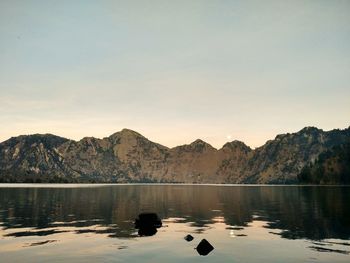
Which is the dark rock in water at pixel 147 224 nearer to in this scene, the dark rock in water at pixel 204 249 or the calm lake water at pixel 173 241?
the calm lake water at pixel 173 241

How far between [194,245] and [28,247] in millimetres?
19727

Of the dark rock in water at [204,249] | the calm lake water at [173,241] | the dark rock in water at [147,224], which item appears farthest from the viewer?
the dark rock in water at [147,224]

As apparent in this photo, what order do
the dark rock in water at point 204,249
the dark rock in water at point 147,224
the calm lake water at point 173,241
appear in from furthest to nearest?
the dark rock in water at point 147,224, the dark rock in water at point 204,249, the calm lake water at point 173,241

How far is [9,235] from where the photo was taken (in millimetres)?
52125

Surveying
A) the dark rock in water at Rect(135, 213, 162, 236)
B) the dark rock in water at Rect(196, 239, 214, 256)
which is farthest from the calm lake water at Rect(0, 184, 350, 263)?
the dark rock in water at Rect(135, 213, 162, 236)

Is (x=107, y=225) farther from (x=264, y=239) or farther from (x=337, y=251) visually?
(x=337, y=251)

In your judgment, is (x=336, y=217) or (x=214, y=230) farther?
(x=336, y=217)

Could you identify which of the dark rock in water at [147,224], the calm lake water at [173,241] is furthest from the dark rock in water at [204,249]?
the dark rock in water at [147,224]

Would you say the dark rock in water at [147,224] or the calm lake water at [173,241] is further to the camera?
the dark rock in water at [147,224]

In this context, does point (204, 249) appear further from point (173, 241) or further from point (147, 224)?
point (147, 224)

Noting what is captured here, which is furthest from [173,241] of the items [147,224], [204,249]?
[147,224]

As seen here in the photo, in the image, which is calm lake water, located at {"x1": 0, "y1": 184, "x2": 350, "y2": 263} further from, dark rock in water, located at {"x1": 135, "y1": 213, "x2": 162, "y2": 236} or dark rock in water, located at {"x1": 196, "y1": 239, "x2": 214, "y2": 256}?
dark rock in water, located at {"x1": 135, "y1": 213, "x2": 162, "y2": 236}

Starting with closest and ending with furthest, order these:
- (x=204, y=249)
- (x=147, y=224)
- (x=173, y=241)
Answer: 1. (x=204, y=249)
2. (x=173, y=241)
3. (x=147, y=224)

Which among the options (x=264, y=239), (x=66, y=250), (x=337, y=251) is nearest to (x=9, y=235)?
(x=66, y=250)
